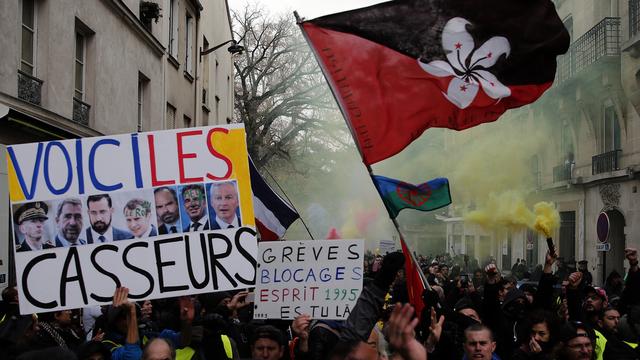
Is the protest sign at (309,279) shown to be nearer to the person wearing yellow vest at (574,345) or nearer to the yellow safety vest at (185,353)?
the yellow safety vest at (185,353)

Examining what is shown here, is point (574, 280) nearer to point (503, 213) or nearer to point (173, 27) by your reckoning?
point (503, 213)

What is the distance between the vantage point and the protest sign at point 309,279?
20.0 ft

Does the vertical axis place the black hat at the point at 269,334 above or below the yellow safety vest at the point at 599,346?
above

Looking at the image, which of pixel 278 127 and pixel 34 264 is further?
pixel 278 127

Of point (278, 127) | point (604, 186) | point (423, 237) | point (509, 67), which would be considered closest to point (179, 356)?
point (509, 67)

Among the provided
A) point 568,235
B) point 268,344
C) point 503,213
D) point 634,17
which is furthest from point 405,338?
point 568,235

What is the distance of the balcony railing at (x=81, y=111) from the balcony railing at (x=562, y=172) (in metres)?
18.6

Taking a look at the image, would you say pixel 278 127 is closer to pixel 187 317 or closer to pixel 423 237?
pixel 423 237

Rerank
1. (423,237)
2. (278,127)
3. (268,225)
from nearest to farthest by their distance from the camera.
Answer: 1. (268,225)
2. (278,127)
3. (423,237)

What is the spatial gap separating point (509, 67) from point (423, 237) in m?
54.5

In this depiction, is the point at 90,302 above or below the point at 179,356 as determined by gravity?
above

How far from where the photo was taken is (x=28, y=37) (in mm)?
11250

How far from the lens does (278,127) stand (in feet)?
125

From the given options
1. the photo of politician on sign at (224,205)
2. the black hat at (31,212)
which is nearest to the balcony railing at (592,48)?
the photo of politician on sign at (224,205)
